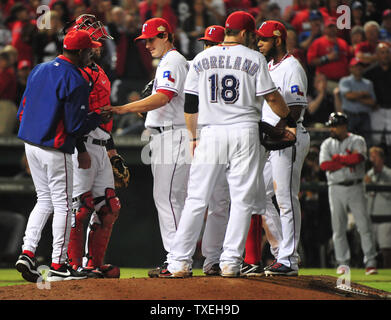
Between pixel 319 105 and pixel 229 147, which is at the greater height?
pixel 319 105

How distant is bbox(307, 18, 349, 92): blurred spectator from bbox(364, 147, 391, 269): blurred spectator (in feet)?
5.53

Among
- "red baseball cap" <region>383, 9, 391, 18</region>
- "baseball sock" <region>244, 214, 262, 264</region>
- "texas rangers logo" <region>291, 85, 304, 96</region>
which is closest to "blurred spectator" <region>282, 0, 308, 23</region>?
"red baseball cap" <region>383, 9, 391, 18</region>

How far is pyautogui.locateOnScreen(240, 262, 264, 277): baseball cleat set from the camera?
6166 millimetres

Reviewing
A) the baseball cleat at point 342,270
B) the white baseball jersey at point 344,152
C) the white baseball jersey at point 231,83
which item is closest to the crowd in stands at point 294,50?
the white baseball jersey at point 344,152

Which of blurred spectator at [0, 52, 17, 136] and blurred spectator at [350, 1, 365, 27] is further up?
blurred spectator at [350, 1, 365, 27]

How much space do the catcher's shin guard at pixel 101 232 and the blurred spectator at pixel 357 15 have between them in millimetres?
7566

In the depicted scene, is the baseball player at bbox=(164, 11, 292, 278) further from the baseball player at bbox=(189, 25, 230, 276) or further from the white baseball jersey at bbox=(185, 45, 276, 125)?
the baseball player at bbox=(189, 25, 230, 276)

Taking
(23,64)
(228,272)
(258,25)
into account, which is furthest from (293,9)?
(228,272)

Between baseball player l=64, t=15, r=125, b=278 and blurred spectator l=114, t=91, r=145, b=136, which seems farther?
blurred spectator l=114, t=91, r=145, b=136

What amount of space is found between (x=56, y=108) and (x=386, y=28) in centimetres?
856

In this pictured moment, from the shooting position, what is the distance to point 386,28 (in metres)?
13.0

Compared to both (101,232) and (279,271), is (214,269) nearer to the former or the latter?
(279,271)
